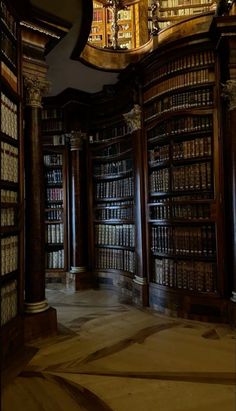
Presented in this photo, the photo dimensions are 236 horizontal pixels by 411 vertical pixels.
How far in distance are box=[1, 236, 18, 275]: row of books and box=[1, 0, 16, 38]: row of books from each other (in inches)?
62.9

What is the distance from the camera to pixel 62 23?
114 inches

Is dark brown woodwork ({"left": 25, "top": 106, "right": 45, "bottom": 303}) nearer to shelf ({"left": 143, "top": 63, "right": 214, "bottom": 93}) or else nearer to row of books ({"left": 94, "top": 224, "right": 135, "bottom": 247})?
shelf ({"left": 143, "top": 63, "right": 214, "bottom": 93})

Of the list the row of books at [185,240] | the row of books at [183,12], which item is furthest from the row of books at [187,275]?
the row of books at [183,12]

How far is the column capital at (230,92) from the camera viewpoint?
119 inches

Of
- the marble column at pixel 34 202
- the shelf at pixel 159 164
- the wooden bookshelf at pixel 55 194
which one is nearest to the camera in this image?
the marble column at pixel 34 202

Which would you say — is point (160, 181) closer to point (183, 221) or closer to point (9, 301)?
point (183, 221)

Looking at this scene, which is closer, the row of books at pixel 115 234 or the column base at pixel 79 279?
the row of books at pixel 115 234

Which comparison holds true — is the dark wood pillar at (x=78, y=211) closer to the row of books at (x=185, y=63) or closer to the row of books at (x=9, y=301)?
the row of books at (x=185, y=63)

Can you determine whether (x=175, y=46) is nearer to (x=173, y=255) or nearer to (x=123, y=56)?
(x=123, y=56)

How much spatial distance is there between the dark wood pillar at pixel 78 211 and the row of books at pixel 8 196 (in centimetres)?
224

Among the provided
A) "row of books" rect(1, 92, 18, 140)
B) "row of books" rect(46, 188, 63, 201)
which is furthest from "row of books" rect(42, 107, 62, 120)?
"row of books" rect(1, 92, 18, 140)

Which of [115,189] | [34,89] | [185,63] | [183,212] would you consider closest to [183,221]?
[183,212]

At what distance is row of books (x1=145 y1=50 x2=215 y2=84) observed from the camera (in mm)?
3289

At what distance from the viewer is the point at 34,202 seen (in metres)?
2.91
